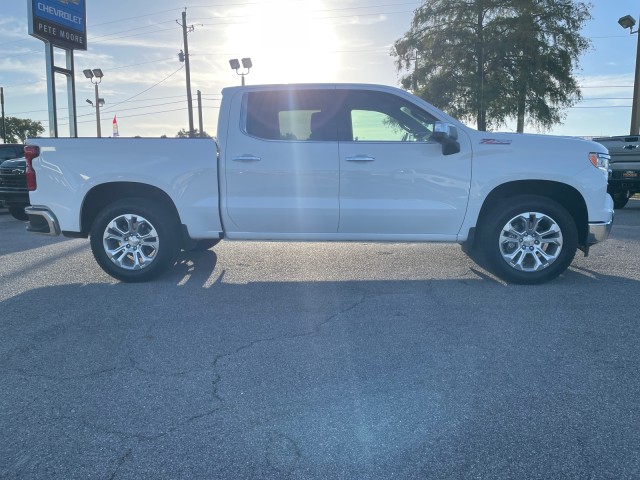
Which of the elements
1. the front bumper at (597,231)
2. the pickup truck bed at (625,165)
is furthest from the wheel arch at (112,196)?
the pickup truck bed at (625,165)

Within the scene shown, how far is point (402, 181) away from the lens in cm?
573

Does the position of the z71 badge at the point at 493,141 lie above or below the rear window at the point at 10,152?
below

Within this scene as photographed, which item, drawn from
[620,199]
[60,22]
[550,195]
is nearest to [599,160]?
[550,195]

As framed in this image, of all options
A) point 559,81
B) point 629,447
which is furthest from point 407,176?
point 559,81

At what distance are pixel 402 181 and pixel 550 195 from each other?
170 cm

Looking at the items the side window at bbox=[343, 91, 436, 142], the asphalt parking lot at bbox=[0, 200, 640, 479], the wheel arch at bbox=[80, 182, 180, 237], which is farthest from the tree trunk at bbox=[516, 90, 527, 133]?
the wheel arch at bbox=[80, 182, 180, 237]

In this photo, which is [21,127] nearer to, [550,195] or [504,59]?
[504,59]

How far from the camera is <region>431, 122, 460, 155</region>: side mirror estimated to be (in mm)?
5359

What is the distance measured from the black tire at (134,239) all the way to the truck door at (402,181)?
76.5 inches

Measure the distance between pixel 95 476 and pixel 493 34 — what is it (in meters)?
27.2

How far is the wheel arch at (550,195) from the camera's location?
5824 mm

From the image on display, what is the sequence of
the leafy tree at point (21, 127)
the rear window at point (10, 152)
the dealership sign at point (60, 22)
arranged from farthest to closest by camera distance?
1. the leafy tree at point (21, 127)
2. the dealership sign at point (60, 22)
3. the rear window at point (10, 152)

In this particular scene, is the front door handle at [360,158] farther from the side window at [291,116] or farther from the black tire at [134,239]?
the black tire at [134,239]

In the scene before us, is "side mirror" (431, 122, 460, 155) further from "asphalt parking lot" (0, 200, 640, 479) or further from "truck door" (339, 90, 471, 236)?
"asphalt parking lot" (0, 200, 640, 479)
